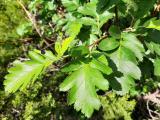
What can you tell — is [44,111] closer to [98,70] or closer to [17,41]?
[17,41]

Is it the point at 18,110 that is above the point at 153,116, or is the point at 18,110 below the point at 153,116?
above

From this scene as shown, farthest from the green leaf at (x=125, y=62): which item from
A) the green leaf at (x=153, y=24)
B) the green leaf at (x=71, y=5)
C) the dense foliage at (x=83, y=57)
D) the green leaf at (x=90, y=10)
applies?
the green leaf at (x=71, y=5)

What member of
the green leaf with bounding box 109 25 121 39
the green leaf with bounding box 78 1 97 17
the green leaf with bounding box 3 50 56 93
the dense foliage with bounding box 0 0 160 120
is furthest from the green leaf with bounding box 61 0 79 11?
the green leaf with bounding box 3 50 56 93

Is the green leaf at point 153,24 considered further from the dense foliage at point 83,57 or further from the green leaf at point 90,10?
the green leaf at point 90,10

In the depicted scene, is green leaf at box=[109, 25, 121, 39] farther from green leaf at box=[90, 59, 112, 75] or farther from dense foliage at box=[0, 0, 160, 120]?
green leaf at box=[90, 59, 112, 75]

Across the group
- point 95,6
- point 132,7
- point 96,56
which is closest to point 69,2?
point 95,6

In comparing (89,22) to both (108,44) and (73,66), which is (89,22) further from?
(73,66)
